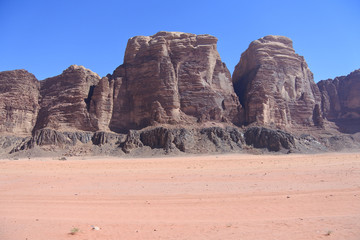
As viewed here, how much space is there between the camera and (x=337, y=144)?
58500 mm

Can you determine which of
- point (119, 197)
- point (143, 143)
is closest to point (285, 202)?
point (119, 197)

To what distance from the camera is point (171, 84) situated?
61.6 meters

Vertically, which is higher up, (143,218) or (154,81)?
(154,81)

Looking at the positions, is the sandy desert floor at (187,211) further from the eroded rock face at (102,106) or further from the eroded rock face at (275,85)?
the eroded rock face at (275,85)

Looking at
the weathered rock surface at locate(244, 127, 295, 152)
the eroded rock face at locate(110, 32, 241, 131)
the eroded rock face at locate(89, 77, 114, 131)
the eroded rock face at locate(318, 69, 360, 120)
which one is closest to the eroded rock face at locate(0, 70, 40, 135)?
the eroded rock face at locate(89, 77, 114, 131)

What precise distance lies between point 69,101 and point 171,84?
24436mm

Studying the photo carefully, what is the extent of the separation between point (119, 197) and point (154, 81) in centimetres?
5228

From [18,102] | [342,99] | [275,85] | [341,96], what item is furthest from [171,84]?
[341,96]

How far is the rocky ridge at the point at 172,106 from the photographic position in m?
53.0

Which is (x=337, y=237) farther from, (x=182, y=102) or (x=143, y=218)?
(x=182, y=102)

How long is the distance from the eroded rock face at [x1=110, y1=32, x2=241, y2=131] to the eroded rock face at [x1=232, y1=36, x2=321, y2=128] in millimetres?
5390

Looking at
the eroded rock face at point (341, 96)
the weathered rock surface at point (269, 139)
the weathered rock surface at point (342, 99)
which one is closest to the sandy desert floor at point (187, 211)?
the weathered rock surface at point (269, 139)

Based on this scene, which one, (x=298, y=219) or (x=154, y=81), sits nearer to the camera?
(x=298, y=219)

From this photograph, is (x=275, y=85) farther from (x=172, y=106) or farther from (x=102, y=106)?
(x=102, y=106)
